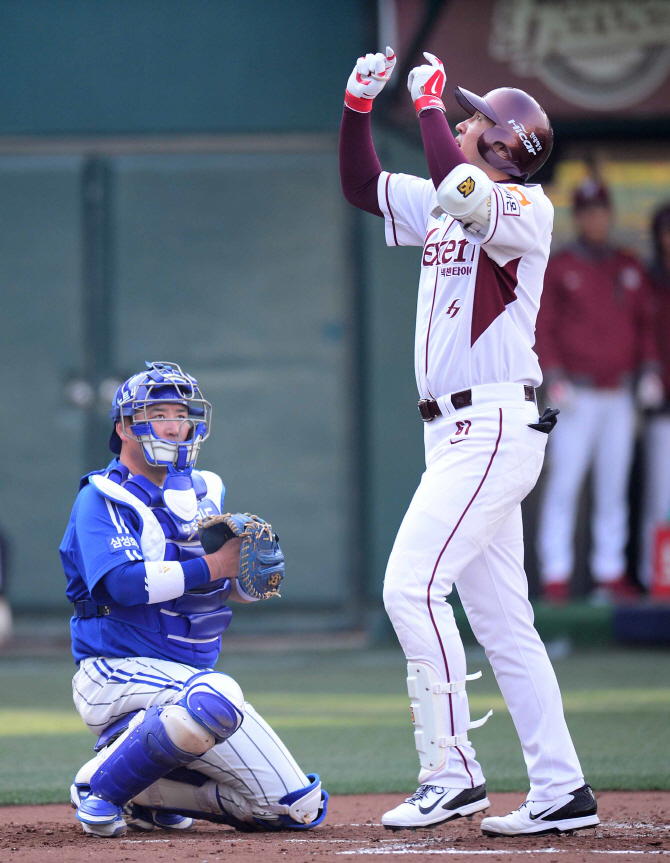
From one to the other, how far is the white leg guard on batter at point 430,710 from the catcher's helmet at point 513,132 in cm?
131

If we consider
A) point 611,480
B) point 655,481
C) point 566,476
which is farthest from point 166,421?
point 655,481

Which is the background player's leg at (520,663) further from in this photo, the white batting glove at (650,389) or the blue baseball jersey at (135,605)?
the white batting glove at (650,389)

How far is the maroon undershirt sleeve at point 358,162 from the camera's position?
11.7 ft

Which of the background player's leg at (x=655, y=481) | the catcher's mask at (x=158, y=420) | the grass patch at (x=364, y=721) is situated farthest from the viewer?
the background player's leg at (x=655, y=481)

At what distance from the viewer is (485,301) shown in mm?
3244

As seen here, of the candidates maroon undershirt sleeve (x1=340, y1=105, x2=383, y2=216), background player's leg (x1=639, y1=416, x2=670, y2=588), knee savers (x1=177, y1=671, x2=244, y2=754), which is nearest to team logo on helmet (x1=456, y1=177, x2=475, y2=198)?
maroon undershirt sleeve (x1=340, y1=105, x2=383, y2=216)

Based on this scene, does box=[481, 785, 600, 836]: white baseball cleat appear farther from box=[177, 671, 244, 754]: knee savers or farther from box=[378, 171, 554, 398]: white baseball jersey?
box=[378, 171, 554, 398]: white baseball jersey

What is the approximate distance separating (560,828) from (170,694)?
1053 mm

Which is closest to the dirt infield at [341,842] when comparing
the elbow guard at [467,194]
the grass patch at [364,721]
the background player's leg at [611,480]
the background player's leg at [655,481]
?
the grass patch at [364,721]

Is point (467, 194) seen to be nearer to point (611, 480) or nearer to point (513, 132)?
point (513, 132)

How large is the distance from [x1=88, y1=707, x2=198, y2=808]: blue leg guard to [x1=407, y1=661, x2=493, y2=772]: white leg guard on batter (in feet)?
1.92

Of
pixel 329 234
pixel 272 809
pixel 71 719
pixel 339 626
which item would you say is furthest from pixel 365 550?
pixel 272 809

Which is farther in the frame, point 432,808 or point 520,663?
point 520,663

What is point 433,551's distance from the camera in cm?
316
